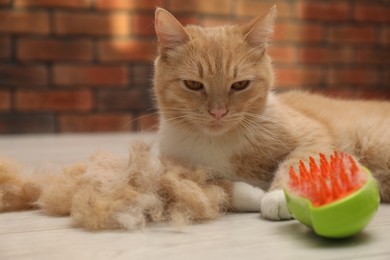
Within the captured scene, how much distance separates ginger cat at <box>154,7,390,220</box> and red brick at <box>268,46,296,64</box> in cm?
209

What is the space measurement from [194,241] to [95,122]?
2.35 m

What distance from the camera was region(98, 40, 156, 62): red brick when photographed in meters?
3.07

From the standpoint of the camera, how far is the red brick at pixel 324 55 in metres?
3.40

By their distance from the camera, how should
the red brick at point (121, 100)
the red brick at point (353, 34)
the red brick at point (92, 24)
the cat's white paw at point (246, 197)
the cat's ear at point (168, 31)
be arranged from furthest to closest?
the red brick at point (353, 34) → the red brick at point (121, 100) → the red brick at point (92, 24) → the cat's ear at point (168, 31) → the cat's white paw at point (246, 197)

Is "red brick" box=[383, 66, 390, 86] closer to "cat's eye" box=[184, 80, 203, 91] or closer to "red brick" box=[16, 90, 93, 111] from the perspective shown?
"red brick" box=[16, 90, 93, 111]

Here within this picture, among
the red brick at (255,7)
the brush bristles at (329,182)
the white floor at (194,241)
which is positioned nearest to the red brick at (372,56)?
the red brick at (255,7)

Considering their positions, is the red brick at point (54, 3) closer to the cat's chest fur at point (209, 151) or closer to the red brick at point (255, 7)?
the red brick at point (255, 7)

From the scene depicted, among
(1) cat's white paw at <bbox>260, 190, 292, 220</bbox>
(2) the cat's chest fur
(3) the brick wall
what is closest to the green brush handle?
(1) cat's white paw at <bbox>260, 190, 292, 220</bbox>

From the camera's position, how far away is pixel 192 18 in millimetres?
3178

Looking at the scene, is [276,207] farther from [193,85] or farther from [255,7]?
[255,7]

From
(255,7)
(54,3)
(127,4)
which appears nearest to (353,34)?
(255,7)

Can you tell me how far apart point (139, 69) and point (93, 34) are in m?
0.36

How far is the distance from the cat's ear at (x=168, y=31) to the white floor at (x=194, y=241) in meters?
0.46

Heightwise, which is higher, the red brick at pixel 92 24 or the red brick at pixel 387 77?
the red brick at pixel 92 24
